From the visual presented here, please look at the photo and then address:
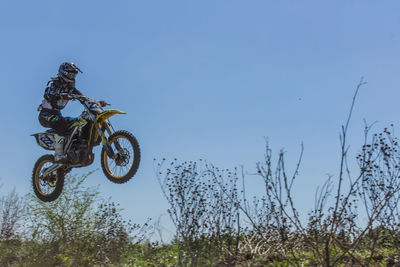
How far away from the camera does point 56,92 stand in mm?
9219

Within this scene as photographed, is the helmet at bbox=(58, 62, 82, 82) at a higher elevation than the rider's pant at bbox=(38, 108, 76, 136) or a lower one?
higher

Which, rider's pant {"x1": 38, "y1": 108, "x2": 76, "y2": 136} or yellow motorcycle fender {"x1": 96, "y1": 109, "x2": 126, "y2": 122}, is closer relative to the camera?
yellow motorcycle fender {"x1": 96, "y1": 109, "x2": 126, "y2": 122}

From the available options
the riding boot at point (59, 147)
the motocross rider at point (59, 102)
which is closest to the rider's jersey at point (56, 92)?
the motocross rider at point (59, 102)

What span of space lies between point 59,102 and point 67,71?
71cm

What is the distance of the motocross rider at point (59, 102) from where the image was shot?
30.1ft

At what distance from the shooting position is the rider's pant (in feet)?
30.5

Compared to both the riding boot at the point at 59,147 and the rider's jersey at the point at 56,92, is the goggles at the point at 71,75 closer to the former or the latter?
the rider's jersey at the point at 56,92

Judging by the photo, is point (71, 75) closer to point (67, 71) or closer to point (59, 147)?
point (67, 71)

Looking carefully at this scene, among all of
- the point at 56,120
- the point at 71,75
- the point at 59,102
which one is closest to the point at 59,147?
the point at 56,120

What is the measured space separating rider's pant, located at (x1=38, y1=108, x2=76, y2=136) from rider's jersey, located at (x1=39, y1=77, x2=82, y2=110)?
0.12 metres

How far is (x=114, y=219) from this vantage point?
36.4ft

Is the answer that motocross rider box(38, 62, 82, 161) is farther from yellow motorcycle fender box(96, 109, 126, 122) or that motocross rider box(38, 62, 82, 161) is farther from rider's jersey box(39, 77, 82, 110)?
yellow motorcycle fender box(96, 109, 126, 122)

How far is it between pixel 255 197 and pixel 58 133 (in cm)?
448

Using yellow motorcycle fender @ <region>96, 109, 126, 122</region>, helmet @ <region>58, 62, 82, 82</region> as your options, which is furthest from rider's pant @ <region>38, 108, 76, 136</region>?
yellow motorcycle fender @ <region>96, 109, 126, 122</region>
